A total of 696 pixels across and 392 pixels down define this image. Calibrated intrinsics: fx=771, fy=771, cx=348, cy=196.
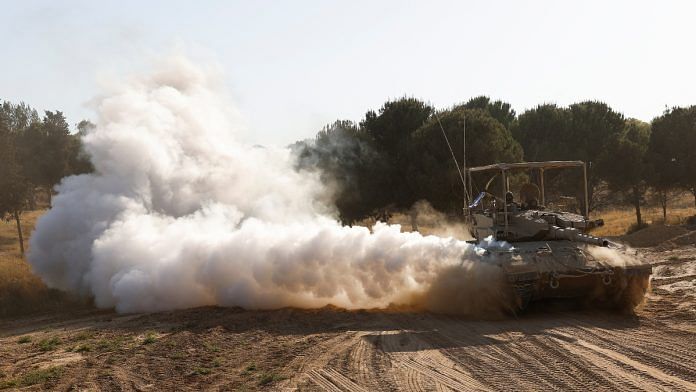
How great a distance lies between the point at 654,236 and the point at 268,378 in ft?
93.8

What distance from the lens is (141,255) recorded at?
68.4 feet

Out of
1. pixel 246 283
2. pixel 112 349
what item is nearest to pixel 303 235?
pixel 246 283

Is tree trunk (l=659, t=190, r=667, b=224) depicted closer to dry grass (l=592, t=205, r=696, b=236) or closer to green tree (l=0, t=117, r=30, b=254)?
dry grass (l=592, t=205, r=696, b=236)

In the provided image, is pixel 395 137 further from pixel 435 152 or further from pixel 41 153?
pixel 41 153

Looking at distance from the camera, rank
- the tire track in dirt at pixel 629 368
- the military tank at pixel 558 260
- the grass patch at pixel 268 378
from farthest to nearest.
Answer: the military tank at pixel 558 260
the grass patch at pixel 268 378
the tire track in dirt at pixel 629 368

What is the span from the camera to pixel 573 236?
1698cm

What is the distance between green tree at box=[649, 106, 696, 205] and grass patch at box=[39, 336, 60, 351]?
3724 cm

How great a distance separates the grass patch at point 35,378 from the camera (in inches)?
453

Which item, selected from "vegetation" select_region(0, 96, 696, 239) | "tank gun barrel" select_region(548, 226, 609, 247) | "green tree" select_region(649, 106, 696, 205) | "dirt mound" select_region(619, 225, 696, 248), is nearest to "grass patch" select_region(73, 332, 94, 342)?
"tank gun barrel" select_region(548, 226, 609, 247)

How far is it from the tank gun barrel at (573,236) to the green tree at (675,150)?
97.9 ft

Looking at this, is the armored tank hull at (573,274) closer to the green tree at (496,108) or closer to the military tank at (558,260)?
the military tank at (558,260)

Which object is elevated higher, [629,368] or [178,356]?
[178,356]

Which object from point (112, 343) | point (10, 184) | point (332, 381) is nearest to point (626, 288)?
point (332, 381)

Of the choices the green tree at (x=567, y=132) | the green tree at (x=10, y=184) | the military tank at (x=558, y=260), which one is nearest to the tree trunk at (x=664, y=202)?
the green tree at (x=567, y=132)
